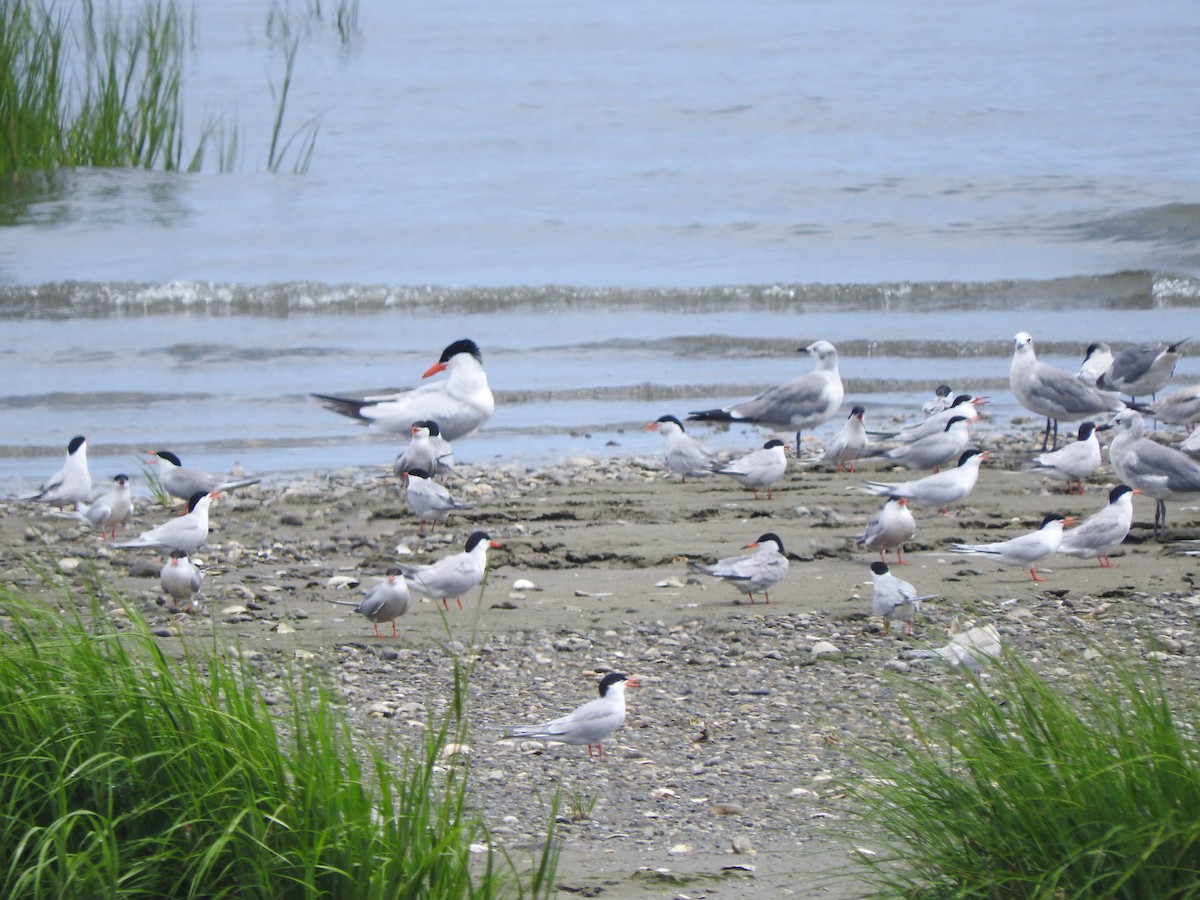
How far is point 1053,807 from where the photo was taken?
2.94 m

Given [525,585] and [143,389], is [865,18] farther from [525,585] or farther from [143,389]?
[525,585]

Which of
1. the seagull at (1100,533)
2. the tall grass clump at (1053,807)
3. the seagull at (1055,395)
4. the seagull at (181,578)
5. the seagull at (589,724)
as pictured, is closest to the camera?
the tall grass clump at (1053,807)

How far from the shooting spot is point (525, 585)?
6660 millimetres

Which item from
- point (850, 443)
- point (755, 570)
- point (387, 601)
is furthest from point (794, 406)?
point (387, 601)

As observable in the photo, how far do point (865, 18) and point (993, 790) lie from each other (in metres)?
32.5

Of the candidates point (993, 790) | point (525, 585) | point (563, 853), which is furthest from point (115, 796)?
point (525, 585)

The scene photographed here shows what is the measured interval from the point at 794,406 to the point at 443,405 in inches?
89.4

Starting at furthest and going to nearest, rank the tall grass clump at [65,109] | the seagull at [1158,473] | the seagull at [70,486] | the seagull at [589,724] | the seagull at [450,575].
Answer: the tall grass clump at [65,109]
the seagull at [70,486]
the seagull at [1158,473]
the seagull at [450,575]
the seagull at [589,724]

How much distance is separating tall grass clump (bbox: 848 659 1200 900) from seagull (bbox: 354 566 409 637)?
9.72ft

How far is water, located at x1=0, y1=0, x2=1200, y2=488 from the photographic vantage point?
41.3 feet

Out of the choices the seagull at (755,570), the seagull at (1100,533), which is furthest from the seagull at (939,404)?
the seagull at (755,570)

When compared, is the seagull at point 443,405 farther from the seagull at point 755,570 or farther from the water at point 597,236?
the seagull at point 755,570

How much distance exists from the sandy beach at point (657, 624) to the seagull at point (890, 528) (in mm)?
135

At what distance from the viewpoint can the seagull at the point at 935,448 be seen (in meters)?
8.76
